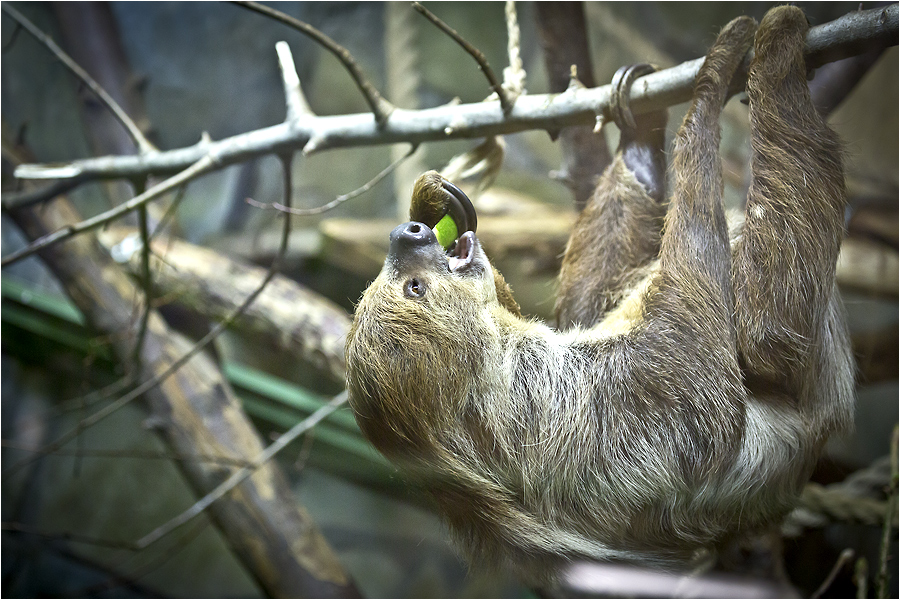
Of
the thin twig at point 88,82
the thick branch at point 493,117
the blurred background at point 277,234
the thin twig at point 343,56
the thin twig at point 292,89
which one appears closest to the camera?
the thick branch at point 493,117

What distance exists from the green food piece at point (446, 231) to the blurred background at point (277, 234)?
2.42 ft

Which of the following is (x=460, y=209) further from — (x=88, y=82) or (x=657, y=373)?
(x=88, y=82)

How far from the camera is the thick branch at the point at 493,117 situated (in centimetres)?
165

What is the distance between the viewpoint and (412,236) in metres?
1.79

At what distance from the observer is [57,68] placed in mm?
3500

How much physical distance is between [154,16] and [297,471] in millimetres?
2826

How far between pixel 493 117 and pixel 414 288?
71cm

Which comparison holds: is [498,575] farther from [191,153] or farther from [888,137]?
[888,137]

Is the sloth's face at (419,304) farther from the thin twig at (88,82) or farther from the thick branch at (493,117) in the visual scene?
the thin twig at (88,82)

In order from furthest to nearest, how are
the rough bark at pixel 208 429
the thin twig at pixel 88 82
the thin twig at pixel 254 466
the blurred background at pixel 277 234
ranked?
the rough bark at pixel 208 429 < the thin twig at pixel 254 466 < the blurred background at pixel 277 234 < the thin twig at pixel 88 82

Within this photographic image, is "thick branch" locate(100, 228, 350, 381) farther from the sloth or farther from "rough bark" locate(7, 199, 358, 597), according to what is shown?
the sloth

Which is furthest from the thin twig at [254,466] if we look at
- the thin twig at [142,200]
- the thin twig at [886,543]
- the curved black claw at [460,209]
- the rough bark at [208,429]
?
the thin twig at [886,543]

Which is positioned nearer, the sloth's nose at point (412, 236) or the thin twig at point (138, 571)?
the sloth's nose at point (412, 236)

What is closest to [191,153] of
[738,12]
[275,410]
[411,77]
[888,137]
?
[411,77]
